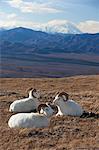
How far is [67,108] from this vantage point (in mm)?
19016

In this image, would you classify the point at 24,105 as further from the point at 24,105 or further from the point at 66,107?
the point at 66,107

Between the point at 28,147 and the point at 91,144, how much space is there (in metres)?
2.32

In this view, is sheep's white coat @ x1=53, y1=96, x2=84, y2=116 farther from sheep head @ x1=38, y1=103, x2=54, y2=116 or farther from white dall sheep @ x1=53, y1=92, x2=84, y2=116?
sheep head @ x1=38, y1=103, x2=54, y2=116

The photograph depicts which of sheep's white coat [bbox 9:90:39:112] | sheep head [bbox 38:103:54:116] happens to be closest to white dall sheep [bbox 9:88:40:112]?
sheep's white coat [bbox 9:90:39:112]

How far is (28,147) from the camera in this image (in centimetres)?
1332

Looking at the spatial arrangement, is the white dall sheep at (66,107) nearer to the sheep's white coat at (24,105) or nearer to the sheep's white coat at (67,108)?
the sheep's white coat at (67,108)

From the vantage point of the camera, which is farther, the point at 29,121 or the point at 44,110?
the point at 44,110

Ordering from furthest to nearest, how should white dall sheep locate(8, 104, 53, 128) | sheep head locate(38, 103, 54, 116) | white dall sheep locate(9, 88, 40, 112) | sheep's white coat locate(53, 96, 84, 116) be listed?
white dall sheep locate(9, 88, 40, 112)
sheep's white coat locate(53, 96, 84, 116)
sheep head locate(38, 103, 54, 116)
white dall sheep locate(8, 104, 53, 128)

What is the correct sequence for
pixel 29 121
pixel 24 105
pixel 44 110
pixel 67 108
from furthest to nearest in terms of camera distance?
pixel 24 105 < pixel 67 108 < pixel 44 110 < pixel 29 121

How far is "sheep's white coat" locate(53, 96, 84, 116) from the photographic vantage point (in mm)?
18742

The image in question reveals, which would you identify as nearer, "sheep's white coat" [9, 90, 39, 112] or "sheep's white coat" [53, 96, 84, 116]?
"sheep's white coat" [53, 96, 84, 116]

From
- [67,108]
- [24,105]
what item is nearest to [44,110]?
[67,108]

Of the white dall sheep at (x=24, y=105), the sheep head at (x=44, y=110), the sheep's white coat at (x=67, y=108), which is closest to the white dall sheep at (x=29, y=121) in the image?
the sheep head at (x=44, y=110)

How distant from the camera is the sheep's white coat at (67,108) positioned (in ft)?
61.5
